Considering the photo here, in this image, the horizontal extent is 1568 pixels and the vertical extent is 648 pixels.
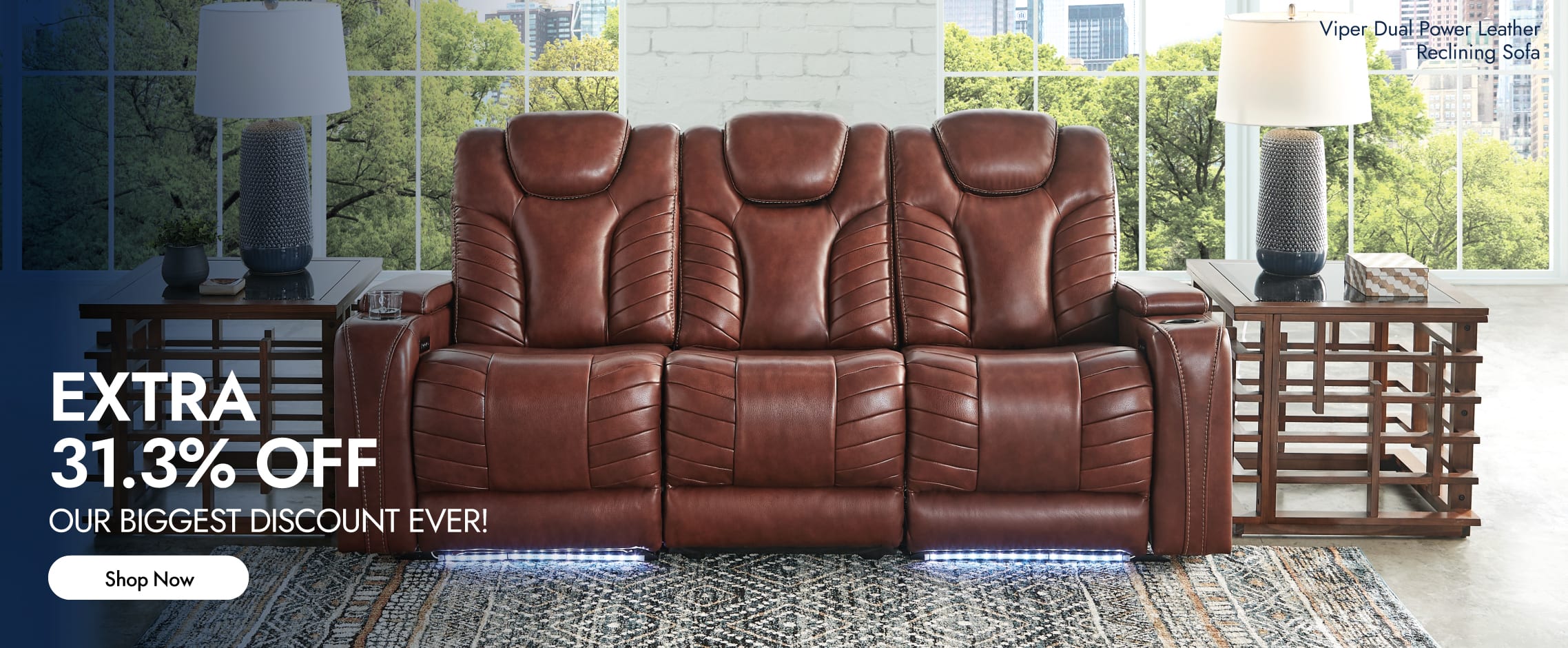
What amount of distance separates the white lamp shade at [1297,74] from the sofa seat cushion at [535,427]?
5.47 feet

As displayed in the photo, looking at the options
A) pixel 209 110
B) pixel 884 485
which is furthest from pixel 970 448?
pixel 209 110

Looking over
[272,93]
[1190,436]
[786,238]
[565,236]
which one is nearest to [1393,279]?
[1190,436]

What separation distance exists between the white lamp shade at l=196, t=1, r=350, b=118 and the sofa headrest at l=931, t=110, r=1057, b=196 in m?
1.64

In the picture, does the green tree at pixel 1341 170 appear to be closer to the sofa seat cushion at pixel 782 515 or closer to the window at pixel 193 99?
the window at pixel 193 99

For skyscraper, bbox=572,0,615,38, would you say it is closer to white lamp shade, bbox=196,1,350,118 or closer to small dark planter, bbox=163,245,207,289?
white lamp shade, bbox=196,1,350,118

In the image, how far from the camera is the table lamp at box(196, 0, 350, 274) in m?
3.53

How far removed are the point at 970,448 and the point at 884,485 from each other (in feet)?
0.71

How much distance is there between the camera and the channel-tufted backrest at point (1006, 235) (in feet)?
11.6

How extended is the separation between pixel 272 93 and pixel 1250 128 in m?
4.78

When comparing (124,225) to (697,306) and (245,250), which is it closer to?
(245,250)

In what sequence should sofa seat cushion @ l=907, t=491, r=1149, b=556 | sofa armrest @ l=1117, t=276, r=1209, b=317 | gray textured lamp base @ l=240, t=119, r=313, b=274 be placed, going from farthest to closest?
gray textured lamp base @ l=240, t=119, r=313, b=274
sofa armrest @ l=1117, t=276, r=1209, b=317
sofa seat cushion @ l=907, t=491, r=1149, b=556

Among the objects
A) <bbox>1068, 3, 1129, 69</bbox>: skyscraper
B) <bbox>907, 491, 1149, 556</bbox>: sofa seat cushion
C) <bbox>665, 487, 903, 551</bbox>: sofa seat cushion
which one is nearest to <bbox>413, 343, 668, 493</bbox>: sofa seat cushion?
<bbox>665, 487, 903, 551</bbox>: sofa seat cushion

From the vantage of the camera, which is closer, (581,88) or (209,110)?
(209,110)

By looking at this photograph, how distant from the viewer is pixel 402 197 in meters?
7.33
